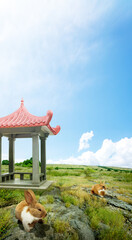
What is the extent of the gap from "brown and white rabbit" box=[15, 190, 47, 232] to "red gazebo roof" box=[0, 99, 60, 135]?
3.14m

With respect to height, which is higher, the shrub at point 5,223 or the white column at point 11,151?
the white column at point 11,151

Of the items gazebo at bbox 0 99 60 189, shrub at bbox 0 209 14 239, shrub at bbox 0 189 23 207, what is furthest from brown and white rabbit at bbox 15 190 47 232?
gazebo at bbox 0 99 60 189

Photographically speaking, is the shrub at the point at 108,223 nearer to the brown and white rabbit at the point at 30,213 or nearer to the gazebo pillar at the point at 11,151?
the brown and white rabbit at the point at 30,213

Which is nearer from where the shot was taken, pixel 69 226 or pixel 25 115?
pixel 69 226

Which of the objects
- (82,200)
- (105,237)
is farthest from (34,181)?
(105,237)

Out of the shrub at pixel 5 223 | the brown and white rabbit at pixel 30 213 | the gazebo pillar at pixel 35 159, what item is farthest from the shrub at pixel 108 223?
the gazebo pillar at pixel 35 159

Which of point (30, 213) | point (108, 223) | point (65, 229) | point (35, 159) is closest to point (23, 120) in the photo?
point (35, 159)

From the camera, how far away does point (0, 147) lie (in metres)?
8.06

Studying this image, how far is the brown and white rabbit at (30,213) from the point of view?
13.4 feet

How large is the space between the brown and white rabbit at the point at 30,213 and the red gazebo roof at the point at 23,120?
314 cm

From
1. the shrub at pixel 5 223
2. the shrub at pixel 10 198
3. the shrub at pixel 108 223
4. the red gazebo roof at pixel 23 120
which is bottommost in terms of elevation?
the shrub at pixel 108 223

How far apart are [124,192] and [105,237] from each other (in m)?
4.72

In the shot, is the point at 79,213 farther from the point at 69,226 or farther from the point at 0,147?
the point at 0,147

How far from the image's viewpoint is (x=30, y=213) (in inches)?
162
